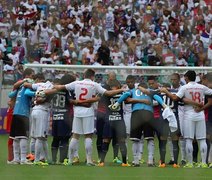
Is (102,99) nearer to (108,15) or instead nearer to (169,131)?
(169,131)

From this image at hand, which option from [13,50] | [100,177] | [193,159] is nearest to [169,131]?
[193,159]

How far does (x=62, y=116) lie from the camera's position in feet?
39.9

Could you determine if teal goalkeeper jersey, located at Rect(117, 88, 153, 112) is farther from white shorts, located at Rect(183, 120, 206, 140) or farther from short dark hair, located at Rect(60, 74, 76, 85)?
short dark hair, located at Rect(60, 74, 76, 85)

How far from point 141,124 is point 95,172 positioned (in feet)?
4.36

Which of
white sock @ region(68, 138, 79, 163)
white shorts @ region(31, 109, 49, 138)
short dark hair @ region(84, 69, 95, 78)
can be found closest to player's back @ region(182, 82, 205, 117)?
short dark hair @ region(84, 69, 95, 78)

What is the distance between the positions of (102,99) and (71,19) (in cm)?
482

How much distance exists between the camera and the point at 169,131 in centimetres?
1238

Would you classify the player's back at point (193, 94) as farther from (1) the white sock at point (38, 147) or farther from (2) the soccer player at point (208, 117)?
(1) the white sock at point (38, 147)

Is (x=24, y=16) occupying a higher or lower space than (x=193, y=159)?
higher

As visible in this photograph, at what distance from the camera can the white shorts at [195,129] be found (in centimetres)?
1184

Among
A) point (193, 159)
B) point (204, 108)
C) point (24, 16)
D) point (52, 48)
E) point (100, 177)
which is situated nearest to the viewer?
point (24, 16)

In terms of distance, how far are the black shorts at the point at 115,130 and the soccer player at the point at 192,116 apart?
91 cm

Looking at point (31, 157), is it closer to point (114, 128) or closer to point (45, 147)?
point (45, 147)

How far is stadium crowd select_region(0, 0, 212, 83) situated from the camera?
7137 mm
